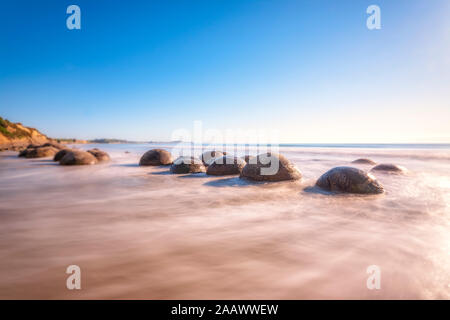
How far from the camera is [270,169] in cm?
502

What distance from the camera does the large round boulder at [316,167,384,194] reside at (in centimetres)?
378

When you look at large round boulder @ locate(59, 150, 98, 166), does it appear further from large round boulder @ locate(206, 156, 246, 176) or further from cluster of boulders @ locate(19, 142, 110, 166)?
large round boulder @ locate(206, 156, 246, 176)

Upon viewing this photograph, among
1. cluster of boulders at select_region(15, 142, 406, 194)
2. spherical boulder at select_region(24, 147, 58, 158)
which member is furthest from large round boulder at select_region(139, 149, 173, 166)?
spherical boulder at select_region(24, 147, 58, 158)

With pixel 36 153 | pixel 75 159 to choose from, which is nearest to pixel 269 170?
pixel 75 159

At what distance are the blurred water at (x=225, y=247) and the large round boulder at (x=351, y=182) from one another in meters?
0.43

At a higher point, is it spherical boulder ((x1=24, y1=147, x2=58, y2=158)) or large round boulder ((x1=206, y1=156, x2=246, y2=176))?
spherical boulder ((x1=24, y1=147, x2=58, y2=158))

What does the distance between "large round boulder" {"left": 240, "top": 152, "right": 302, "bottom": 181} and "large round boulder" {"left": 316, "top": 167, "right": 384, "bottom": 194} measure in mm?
1049

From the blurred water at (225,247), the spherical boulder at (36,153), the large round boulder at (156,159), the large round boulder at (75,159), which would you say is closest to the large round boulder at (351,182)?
the blurred water at (225,247)

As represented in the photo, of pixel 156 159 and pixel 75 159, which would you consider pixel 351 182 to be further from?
pixel 75 159

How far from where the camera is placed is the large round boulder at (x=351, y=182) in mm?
3775

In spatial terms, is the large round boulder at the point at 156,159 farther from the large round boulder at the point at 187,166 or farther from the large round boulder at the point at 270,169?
the large round boulder at the point at 270,169

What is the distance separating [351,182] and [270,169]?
1.74 m
